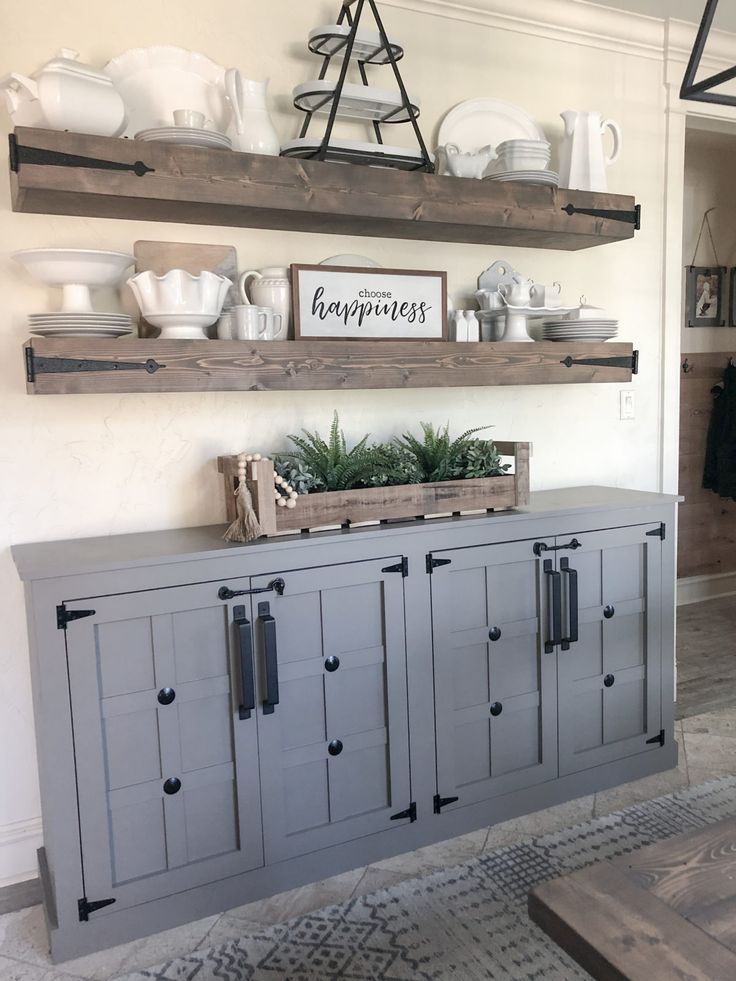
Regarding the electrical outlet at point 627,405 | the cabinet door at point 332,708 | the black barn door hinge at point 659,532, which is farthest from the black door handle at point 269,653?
the electrical outlet at point 627,405

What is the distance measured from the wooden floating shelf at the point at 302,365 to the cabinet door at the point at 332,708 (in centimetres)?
51

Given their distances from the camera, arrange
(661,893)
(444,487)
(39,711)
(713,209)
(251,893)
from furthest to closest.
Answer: (713,209) < (444,487) < (251,893) < (39,711) < (661,893)

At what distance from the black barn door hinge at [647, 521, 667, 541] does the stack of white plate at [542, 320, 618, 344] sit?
64 centimetres

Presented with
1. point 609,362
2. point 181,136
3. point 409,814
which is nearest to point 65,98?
point 181,136

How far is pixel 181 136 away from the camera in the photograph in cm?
197

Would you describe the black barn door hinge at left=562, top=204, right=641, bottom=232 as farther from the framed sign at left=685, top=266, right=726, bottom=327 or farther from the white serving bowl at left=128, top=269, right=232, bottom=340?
the framed sign at left=685, top=266, right=726, bottom=327

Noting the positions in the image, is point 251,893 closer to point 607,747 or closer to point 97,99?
point 607,747

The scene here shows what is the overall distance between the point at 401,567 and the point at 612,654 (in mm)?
851

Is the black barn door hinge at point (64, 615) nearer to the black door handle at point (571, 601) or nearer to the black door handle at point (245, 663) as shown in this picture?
the black door handle at point (245, 663)

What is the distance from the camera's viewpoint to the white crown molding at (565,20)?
2.56 meters

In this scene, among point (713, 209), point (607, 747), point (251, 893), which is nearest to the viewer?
point (251, 893)

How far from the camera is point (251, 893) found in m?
2.08

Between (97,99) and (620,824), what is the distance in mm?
2424

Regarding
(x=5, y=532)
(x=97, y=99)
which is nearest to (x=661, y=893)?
(x=5, y=532)
